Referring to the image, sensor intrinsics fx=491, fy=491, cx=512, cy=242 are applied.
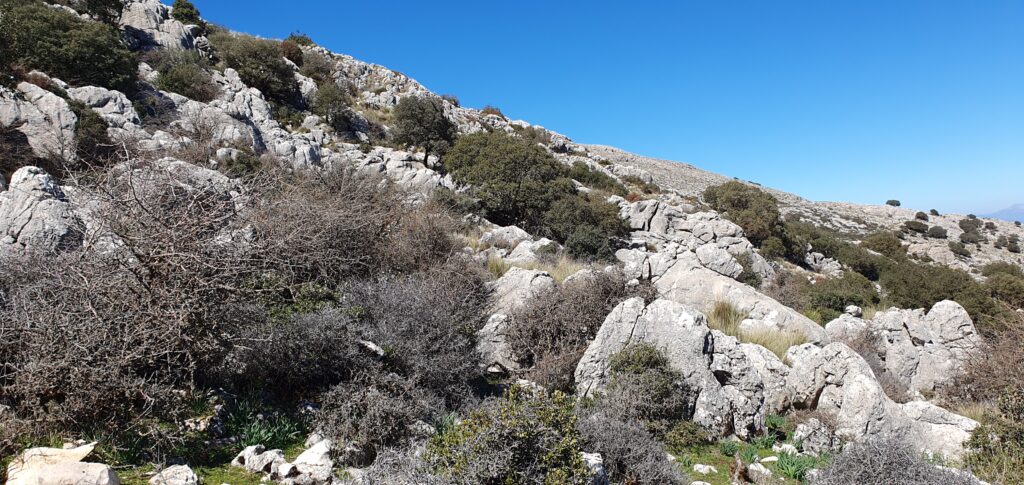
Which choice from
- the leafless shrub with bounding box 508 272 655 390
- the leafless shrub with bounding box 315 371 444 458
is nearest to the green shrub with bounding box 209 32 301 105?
the leafless shrub with bounding box 508 272 655 390

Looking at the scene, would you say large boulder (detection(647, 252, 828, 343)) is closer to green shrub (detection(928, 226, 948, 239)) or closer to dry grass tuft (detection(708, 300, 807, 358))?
dry grass tuft (detection(708, 300, 807, 358))

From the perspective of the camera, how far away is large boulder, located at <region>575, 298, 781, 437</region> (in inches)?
300

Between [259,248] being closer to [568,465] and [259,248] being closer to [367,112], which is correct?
[568,465]

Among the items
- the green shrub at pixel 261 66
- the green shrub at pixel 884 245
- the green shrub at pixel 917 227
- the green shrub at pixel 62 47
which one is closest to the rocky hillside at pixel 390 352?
the green shrub at pixel 62 47

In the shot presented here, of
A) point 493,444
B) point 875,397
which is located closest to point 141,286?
point 493,444

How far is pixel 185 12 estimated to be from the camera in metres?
39.0

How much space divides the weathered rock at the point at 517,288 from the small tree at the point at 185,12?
134ft

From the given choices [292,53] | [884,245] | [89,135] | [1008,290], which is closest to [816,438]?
[89,135]

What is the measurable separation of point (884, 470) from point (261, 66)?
126 feet

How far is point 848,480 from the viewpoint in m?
4.78

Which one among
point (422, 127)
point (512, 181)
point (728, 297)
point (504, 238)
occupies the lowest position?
point (728, 297)

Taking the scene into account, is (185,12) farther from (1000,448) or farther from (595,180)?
(1000,448)

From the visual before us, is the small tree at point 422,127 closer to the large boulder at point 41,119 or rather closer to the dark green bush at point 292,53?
the dark green bush at point 292,53

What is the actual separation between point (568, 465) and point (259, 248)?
4.45 metres
